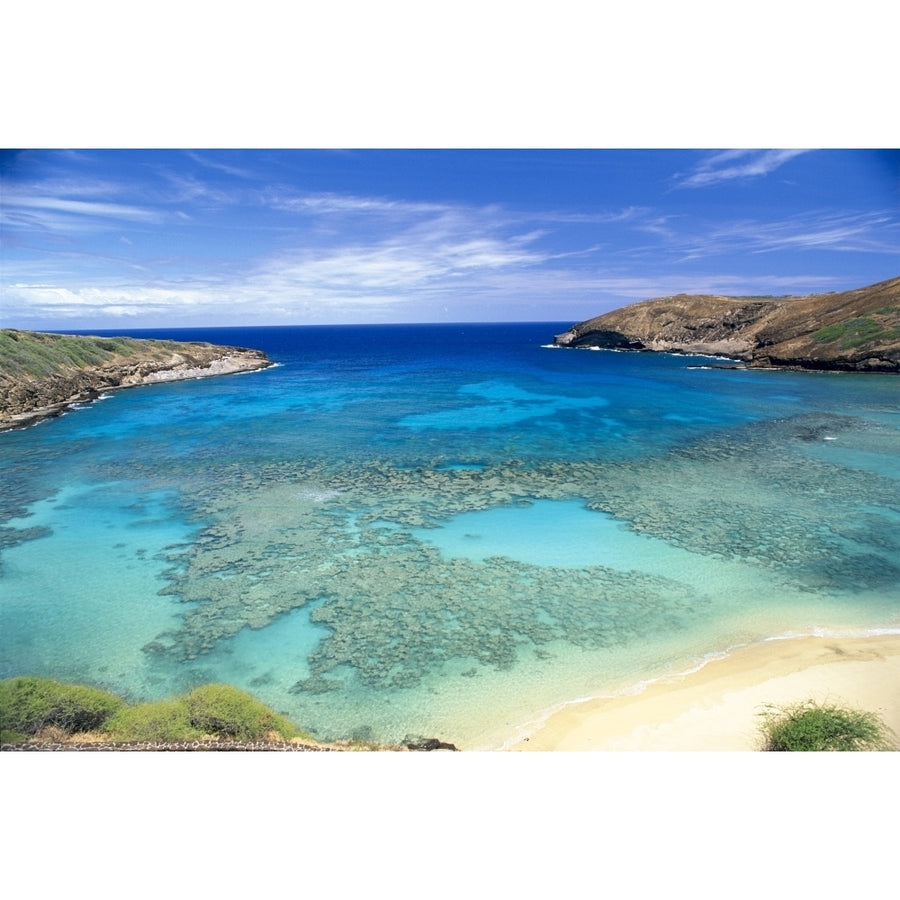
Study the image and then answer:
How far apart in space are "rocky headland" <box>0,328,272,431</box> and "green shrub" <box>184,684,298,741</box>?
2484 centimetres

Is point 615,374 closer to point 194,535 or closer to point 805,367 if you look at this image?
point 805,367

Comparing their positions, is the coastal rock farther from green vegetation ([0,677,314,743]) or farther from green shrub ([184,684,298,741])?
green shrub ([184,684,298,741])

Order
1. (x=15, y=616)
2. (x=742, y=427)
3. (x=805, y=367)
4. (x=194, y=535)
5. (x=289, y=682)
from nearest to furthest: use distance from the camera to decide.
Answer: (x=289, y=682) < (x=15, y=616) < (x=194, y=535) < (x=742, y=427) < (x=805, y=367)

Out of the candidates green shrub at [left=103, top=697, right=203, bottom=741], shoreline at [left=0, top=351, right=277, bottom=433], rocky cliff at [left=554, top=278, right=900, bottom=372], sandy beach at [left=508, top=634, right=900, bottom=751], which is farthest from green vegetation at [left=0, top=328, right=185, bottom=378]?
rocky cliff at [left=554, top=278, right=900, bottom=372]

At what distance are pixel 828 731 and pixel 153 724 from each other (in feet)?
25.1

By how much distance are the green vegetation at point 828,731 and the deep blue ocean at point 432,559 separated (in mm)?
1819

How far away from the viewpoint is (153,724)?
6.43 m

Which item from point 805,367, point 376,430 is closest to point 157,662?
point 376,430

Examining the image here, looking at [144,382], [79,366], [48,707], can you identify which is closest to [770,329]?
[144,382]

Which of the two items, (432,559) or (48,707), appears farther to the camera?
(432,559)

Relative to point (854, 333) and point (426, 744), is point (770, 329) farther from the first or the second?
point (426, 744)

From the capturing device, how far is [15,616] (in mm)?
9828

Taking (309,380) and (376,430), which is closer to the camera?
(376,430)

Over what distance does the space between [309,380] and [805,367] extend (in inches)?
1694
